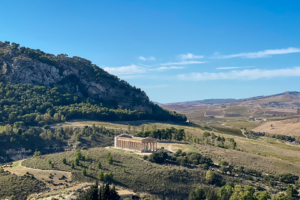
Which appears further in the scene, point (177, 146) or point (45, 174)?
point (177, 146)

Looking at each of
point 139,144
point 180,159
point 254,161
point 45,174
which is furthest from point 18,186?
Answer: point 254,161

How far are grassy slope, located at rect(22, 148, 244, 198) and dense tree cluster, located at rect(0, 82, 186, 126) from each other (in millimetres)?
54571

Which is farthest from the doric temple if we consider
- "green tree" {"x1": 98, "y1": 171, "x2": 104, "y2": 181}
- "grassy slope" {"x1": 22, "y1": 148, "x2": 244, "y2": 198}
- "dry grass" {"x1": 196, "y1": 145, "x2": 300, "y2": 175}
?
"green tree" {"x1": 98, "y1": 171, "x2": 104, "y2": 181}

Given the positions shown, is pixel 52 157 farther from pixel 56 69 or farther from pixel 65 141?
pixel 56 69

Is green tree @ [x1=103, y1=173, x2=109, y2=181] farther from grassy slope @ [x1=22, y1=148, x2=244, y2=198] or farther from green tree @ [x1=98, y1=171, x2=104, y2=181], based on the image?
grassy slope @ [x1=22, y1=148, x2=244, y2=198]

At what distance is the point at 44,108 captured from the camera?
486ft

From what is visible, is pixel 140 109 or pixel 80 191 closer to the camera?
pixel 80 191

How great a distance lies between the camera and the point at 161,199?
65.7 m

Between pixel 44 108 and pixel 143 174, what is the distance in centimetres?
9507

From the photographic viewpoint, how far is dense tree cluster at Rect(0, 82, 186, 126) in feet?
431

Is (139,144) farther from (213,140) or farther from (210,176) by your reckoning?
(213,140)

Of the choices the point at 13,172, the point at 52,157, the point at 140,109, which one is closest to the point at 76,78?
the point at 140,109

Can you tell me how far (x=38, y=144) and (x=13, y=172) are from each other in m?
41.9

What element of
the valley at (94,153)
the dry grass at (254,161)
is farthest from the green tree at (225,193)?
the dry grass at (254,161)
